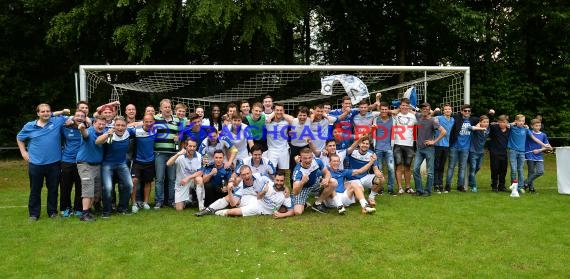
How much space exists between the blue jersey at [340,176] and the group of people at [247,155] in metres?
0.02

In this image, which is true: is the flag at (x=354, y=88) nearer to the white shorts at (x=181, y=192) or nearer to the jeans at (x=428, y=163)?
the jeans at (x=428, y=163)

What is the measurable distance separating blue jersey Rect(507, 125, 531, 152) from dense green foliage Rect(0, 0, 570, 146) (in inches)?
287

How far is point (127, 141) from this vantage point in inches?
260

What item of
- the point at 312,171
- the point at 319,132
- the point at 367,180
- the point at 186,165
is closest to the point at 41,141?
the point at 186,165

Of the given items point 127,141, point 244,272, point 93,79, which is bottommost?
point 244,272

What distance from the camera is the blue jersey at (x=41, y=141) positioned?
631 centimetres

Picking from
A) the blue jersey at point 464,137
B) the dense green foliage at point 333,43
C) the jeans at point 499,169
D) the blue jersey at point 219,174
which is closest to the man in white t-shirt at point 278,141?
the blue jersey at point 219,174

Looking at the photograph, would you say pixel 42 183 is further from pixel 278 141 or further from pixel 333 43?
pixel 333 43

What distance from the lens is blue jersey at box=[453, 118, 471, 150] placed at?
8406 millimetres

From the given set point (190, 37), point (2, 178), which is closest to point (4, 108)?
point (2, 178)

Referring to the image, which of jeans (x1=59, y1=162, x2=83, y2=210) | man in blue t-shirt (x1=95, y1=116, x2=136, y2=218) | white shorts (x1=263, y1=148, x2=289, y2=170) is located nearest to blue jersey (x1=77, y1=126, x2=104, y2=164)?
man in blue t-shirt (x1=95, y1=116, x2=136, y2=218)

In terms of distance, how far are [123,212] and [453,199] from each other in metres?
5.27

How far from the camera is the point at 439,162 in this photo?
331 inches

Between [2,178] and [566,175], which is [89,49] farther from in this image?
[566,175]
